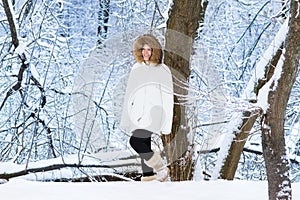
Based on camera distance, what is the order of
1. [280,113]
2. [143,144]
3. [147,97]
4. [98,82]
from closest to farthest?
[280,113], [147,97], [143,144], [98,82]

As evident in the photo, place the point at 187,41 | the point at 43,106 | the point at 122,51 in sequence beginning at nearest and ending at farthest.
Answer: the point at 187,41 → the point at 122,51 → the point at 43,106

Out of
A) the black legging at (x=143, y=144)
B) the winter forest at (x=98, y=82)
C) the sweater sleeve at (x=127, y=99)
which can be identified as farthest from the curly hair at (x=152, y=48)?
the winter forest at (x=98, y=82)

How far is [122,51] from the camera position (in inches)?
233

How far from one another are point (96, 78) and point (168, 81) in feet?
10.2

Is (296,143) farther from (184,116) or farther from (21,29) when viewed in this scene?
(21,29)

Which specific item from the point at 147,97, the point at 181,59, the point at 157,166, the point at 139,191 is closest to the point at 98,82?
the point at 181,59

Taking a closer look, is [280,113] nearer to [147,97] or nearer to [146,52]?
[147,97]

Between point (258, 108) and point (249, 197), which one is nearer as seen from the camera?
point (258, 108)

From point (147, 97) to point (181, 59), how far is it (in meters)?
1.18

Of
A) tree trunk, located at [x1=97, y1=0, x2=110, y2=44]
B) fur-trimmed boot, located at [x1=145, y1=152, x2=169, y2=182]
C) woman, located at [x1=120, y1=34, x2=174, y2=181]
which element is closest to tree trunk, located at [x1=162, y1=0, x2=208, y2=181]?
fur-trimmed boot, located at [x1=145, y1=152, x2=169, y2=182]

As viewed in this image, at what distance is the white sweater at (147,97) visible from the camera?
3150 millimetres

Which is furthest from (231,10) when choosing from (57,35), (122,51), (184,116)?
(184,116)

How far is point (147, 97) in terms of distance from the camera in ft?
10.3

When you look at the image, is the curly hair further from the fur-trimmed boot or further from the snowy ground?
the snowy ground
